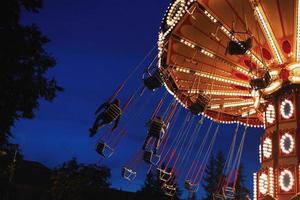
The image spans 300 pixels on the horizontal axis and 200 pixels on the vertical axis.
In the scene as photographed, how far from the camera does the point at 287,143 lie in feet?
41.5

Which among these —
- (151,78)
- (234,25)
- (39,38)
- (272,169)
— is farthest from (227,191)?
(39,38)

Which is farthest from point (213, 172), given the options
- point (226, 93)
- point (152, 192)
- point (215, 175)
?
point (226, 93)

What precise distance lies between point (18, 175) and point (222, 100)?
86.7 feet

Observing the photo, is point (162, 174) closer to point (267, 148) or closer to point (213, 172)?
point (267, 148)

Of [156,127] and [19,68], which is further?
[156,127]

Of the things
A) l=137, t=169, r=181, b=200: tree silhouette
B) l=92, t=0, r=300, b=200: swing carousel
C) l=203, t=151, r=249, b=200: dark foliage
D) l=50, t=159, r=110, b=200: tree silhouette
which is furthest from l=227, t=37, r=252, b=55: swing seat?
l=203, t=151, r=249, b=200: dark foliage

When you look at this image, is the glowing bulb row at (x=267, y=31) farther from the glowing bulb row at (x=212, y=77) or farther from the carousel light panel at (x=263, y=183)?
the carousel light panel at (x=263, y=183)

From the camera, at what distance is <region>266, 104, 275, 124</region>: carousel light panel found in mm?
13320

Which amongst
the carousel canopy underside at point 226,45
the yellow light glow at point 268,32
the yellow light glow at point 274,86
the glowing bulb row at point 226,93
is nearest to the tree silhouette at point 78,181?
the carousel canopy underside at point 226,45

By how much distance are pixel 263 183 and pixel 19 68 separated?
848 centimetres

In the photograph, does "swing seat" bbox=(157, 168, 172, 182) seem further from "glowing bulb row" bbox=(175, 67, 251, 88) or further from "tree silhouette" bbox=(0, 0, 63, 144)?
"tree silhouette" bbox=(0, 0, 63, 144)

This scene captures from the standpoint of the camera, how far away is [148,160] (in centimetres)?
1326

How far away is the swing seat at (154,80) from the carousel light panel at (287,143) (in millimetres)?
4184

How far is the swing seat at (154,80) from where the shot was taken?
42.2ft
